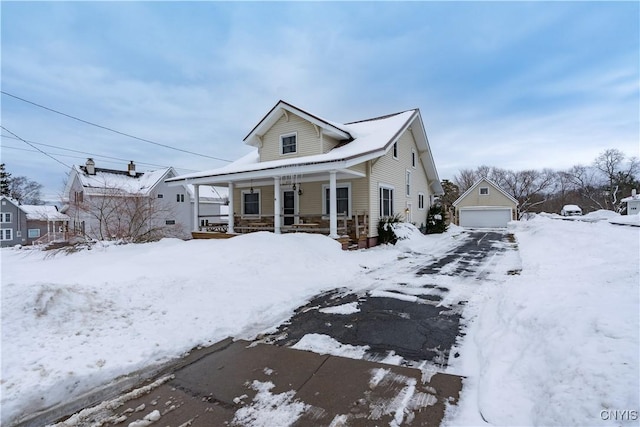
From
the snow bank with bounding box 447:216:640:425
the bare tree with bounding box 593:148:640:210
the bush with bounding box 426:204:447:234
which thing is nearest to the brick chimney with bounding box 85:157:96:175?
the bush with bounding box 426:204:447:234

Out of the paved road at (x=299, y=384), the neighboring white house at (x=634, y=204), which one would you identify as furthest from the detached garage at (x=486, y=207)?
the paved road at (x=299, y=384)

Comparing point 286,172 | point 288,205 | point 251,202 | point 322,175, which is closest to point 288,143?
point 288,205

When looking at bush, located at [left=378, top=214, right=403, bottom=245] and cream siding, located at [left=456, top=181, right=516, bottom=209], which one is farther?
cream siding, located at [left=456, top=181, right=516, bottom=209]

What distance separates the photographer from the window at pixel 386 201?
15.2 metres

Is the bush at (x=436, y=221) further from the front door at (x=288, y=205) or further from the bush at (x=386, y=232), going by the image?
the front door at (x=288, y=205)

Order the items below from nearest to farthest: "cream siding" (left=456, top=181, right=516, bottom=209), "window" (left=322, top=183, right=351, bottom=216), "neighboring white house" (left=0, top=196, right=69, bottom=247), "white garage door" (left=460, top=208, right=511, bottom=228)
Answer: "window" (left=322, top=183, right=351, bottom=216) < "white garage door" (left=460, top=208, right=511, bottom=228) < "cream siding" (left=456, top=181, right=516, bottom=209) < "neighboring white house" (left=0, top=196, right=69, bottom=247)

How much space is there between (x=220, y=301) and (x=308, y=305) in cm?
169

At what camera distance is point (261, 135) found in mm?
16875

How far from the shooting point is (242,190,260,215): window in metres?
17.9

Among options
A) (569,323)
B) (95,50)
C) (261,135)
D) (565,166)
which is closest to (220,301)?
(569,323)

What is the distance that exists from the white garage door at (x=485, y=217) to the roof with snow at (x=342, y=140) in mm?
17569

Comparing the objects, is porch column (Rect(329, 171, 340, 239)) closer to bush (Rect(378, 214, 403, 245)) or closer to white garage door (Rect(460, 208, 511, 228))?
bush (Rect(378, 214, 403, 245))

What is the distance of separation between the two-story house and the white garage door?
17.7 metres

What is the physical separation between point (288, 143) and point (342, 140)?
3023 millimetres
